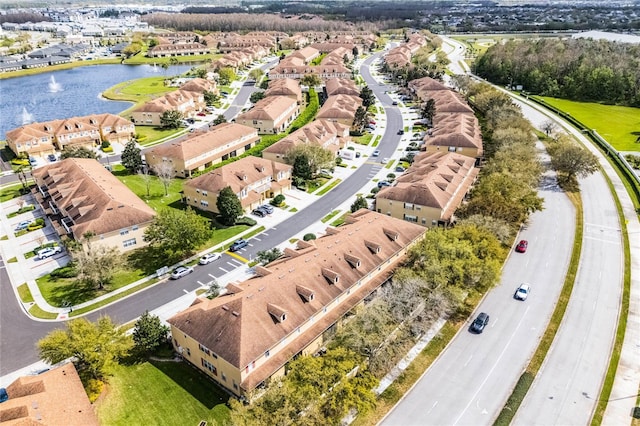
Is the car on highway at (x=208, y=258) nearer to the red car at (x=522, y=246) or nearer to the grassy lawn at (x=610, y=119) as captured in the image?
the red car at (x=522, y=246)

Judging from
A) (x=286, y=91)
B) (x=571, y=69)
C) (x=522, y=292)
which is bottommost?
(x=522, y=292)

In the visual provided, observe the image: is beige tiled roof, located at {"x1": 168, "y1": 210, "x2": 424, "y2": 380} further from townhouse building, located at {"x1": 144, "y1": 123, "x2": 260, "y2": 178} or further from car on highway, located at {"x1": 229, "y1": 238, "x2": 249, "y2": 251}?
townhouse building, located at {"x1": 144, "y1": 123, "x2": 260, "y2": 178}

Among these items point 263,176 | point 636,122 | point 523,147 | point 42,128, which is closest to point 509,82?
point 636,122

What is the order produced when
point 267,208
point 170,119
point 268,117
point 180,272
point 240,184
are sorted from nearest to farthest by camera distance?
point 180,272 → point 240,184 → point 267,208 → point 268,117 → point 170,119

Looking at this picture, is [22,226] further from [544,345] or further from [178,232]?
[544,345]

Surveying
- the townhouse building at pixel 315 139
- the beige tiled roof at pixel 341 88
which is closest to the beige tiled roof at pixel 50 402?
the townhouse building at pixel 315 139

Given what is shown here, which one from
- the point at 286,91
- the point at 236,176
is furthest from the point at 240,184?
the point at 286,91

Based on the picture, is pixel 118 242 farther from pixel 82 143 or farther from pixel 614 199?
pixel 614 199
